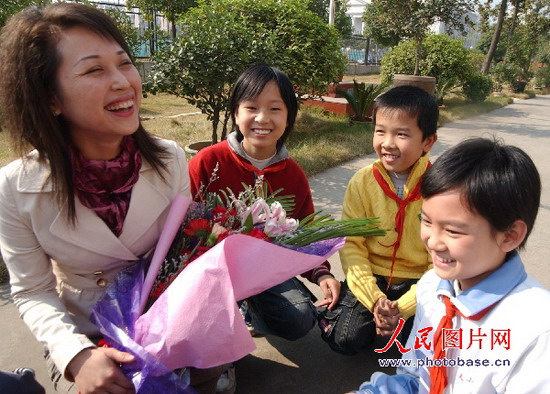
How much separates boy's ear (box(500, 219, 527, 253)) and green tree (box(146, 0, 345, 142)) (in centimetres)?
324

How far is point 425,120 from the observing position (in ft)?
6.71

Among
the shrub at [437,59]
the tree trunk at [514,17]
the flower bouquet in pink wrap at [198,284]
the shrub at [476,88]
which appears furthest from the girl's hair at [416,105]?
the tree trunk at [514,17]

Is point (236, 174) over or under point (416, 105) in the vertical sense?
under

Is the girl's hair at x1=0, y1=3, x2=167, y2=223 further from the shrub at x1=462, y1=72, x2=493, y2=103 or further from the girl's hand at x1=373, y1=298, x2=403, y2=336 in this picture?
the shrub at x1=462, y1=72, x2=493, y2=103

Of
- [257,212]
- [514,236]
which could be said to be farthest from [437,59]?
[514,236]

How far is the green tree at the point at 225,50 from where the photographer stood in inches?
159

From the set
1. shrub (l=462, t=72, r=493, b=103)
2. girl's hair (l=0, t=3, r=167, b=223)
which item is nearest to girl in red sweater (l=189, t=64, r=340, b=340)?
girl's hair (l=0, t=3, r=167, b=223)

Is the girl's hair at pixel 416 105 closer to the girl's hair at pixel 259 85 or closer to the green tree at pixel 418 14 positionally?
the girl's hair at pixel 259 85

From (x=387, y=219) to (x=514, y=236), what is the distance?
0.89 metres

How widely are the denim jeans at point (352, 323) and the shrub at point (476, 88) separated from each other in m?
11.2

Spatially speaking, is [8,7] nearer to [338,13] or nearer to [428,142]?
[428,142]

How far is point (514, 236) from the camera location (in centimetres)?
127

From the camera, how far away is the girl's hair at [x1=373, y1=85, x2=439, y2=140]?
6.64ft

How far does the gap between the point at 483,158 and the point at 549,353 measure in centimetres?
54
